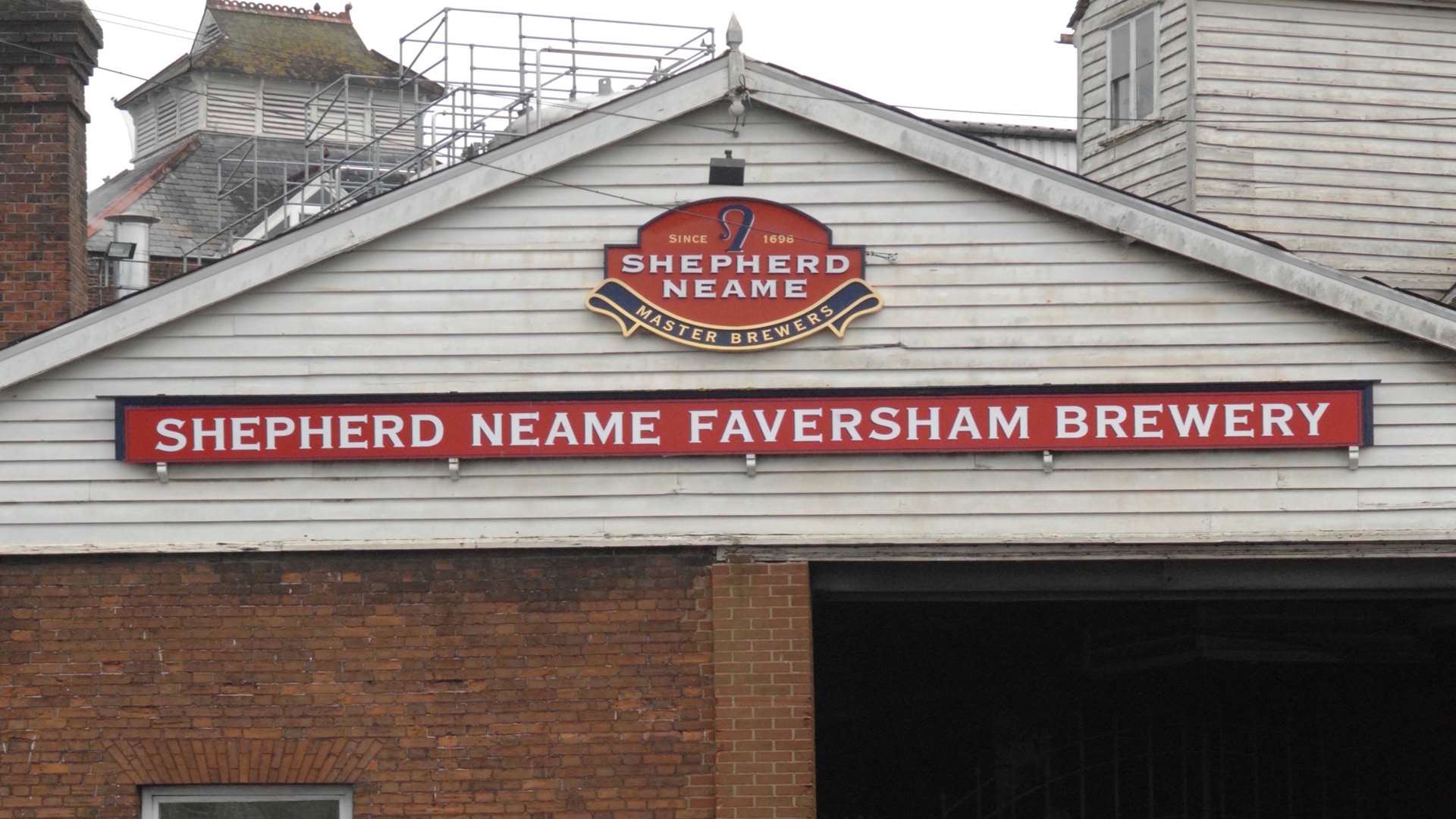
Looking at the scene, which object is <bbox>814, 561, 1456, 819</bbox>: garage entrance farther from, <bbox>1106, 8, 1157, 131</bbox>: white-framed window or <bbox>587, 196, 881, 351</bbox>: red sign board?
<bbox>1106, 8, 1157, 131</bbox>: white-framed window

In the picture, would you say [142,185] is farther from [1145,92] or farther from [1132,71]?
[1145,92]

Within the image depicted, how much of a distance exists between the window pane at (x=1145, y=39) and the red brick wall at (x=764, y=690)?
9411 millimetres

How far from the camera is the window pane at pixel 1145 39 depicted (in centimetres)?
1856

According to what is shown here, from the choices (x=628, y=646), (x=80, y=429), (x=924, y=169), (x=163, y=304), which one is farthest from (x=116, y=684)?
(x=924, y=169)

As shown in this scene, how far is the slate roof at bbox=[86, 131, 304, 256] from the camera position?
37.8 meters

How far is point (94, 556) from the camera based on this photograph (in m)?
11.3

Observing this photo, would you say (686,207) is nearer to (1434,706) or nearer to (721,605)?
(721,605)

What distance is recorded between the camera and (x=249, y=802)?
1141 centimetres

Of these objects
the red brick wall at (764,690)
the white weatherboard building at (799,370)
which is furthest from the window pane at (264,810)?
the red brick wall at (764,690)

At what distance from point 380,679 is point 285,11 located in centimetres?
3796

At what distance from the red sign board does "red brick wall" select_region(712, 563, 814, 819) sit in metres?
1.57

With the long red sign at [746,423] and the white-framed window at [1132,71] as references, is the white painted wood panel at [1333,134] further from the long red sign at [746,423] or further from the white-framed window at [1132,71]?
the long red sign at [746,423]

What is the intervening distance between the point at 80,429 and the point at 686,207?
164 inches

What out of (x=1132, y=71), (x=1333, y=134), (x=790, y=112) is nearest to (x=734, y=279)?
(x=790, y=112)
